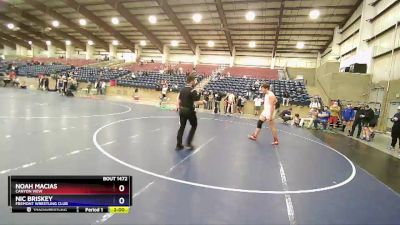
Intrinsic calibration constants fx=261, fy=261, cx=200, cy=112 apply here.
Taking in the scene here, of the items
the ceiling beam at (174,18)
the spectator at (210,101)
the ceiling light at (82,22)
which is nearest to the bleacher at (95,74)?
the ceiling light at (82,22)

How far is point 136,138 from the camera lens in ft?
24.8

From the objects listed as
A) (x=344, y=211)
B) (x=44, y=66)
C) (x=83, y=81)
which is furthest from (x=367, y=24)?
(x=44, y=66)

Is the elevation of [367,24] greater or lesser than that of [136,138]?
greater

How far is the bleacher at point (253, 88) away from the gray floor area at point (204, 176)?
13.1 meters

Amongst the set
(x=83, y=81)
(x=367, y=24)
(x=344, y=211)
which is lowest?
(x=344, y=211)

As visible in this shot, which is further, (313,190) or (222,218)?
(313,190)

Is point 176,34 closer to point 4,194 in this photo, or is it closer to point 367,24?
point 367,24

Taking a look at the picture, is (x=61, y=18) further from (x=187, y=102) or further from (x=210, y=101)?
(x=187, y=102)

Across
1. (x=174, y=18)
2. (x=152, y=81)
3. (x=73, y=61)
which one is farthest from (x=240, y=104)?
(x=73, y=61)

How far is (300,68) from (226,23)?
1258 cm

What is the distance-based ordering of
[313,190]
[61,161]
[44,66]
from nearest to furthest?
[313,190] < [61,161] < [44,66]

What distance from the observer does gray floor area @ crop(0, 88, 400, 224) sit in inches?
135

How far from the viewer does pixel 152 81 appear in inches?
1074
